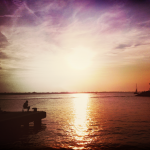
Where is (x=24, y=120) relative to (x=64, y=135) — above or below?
above

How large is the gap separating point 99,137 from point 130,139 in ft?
12.0

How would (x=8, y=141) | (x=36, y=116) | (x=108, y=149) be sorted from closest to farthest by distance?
(x=108, y=149), (x=8, y=141), (x=36, y=116)

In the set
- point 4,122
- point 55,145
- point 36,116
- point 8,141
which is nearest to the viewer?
point 55,145

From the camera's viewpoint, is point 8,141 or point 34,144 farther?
point 8,141

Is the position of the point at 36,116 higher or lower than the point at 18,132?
higher

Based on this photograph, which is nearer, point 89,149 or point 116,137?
point 89,149

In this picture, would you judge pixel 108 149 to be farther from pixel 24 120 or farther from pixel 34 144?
pixel 24 120

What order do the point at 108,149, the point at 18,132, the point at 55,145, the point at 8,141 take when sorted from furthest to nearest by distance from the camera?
1. the point at 18,132
2. the point at 8,141
3. the point at 55,145
4. the point at 108,149

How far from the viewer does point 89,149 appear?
14.5 meters

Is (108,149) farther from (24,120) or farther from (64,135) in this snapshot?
(24,120)

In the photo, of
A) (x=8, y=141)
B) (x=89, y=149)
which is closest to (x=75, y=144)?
(x=89, y=149)

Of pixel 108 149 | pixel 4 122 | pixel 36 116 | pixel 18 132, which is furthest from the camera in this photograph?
pixel 36 116

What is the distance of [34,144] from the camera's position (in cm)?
1608

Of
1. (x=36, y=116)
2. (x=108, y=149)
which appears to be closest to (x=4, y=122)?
(x=36, y=116)
